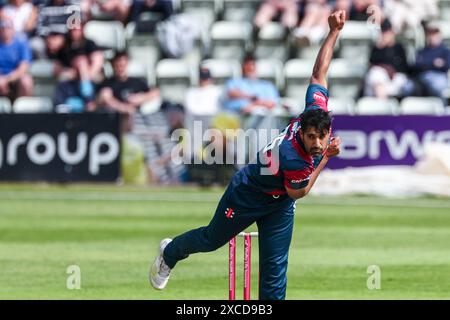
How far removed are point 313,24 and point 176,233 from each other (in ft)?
26.3

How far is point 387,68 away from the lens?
68.8 feet

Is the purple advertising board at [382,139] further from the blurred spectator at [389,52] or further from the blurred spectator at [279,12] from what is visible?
the blurred spectator at [279,12]

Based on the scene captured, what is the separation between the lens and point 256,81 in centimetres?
2031

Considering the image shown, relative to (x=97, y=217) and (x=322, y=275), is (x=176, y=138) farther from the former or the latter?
(x=322, y=275)

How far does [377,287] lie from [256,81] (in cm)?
921

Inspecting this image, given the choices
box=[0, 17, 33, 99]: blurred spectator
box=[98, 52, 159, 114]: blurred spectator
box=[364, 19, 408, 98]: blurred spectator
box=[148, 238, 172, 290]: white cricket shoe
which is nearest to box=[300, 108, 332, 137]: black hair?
box=[148, 238, 172, 290]: white cricket shoe

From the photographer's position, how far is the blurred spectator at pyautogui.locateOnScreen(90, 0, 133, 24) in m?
22.9

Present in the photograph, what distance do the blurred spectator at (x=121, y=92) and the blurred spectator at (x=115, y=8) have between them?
7.45 ft

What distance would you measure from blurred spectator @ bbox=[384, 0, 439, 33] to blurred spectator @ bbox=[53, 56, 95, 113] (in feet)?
17.7

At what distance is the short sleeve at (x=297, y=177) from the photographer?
883cm

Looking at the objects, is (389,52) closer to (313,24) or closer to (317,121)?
(313,24)

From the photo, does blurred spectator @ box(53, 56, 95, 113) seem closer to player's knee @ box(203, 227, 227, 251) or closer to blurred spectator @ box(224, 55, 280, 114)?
blurred spectator @ box(224, 55, 280, 114)

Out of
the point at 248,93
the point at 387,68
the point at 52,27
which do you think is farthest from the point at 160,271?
the point at 52,27
